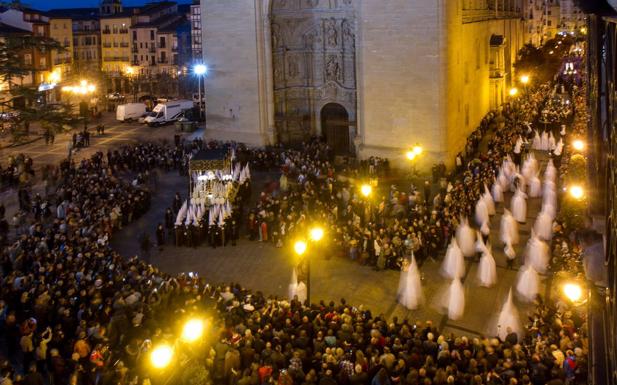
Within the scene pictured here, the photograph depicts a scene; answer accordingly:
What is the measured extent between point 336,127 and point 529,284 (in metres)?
19.4

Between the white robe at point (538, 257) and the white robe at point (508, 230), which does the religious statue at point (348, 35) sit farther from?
the white robe at point (538, 257)

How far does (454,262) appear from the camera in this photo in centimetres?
1833

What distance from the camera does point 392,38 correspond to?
98.4 ft

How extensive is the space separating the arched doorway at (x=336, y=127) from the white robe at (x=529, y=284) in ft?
60.0

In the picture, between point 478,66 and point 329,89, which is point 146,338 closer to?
point 329,89

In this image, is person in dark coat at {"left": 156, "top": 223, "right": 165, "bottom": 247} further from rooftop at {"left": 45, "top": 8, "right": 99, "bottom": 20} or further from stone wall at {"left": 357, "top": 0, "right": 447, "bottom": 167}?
rooftop at {"left": 45, "top": 8, "right": 99, "bottom": 20}

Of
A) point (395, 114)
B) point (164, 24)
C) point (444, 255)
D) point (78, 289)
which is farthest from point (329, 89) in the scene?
point (164, 24)

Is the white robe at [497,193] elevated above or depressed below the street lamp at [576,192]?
below

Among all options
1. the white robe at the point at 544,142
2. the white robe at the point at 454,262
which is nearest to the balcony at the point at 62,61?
the white robe at the point at 544,142

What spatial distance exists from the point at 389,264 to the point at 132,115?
119 feet

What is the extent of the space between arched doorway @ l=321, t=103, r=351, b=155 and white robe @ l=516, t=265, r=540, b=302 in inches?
720

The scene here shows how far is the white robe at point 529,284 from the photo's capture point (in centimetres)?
1661

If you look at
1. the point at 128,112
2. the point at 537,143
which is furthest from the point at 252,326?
the point at 128,112

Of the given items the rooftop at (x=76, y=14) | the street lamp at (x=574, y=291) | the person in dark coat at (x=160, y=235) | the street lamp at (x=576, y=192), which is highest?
the rooftop at (x=76, y=14)
